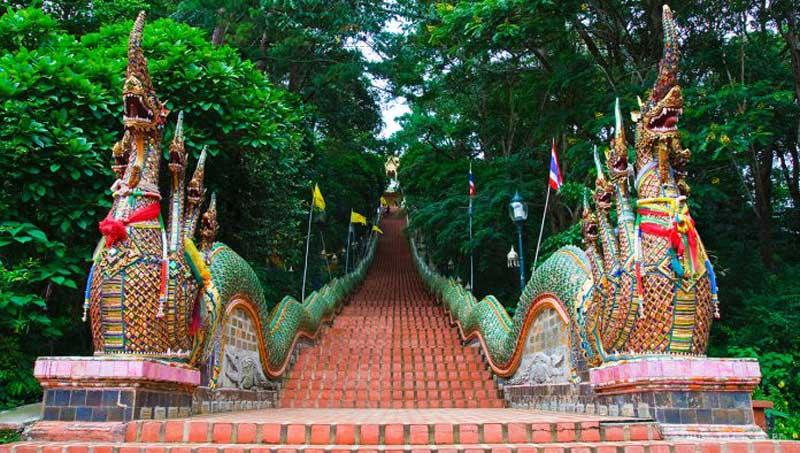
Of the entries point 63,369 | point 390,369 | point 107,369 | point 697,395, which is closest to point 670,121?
point 697,395

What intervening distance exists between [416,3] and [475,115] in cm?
471

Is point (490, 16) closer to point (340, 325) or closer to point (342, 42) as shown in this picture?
point (342, 42)

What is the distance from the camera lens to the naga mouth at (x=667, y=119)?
4738mm

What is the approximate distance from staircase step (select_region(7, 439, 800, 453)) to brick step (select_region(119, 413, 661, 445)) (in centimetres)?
7

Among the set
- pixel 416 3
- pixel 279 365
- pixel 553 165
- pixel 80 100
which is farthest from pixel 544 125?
pixel 80 100

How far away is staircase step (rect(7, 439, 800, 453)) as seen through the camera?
3773mm

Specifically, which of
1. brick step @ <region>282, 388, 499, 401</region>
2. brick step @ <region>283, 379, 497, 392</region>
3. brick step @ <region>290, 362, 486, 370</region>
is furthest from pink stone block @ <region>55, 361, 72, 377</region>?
brick step @ <region>290, 362, 486, 370</region>

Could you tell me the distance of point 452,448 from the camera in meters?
3.79

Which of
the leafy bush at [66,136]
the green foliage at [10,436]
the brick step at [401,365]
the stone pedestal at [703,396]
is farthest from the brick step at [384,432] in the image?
the brick step at [401,365]

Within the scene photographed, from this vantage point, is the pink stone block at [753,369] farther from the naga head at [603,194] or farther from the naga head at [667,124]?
the naga head at [603,194]

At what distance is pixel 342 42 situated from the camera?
14.2 metres

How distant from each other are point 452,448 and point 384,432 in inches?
20.4

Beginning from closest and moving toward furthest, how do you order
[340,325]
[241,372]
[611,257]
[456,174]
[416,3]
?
[611,257] → [241,372] → [340,325] → [416,3] → [456,174]

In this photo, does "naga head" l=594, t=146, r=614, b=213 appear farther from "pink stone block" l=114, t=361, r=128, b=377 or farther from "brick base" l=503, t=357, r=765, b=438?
"pink stone block" l=114, t=361, r=128, b=377
